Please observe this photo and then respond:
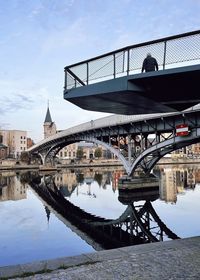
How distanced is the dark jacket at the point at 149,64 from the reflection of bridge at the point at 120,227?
38.9ft

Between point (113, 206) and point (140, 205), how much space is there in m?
3.00

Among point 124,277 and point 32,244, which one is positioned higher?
point 124,277

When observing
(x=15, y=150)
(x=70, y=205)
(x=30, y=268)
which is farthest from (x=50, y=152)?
(x=30, y=268)

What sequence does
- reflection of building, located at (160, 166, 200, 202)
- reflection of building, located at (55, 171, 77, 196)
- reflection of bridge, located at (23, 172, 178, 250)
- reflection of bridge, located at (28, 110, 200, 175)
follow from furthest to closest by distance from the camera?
reflection of building, located at (55, 171, 77, 196), reflection of building, located at (160, 166, 200, 202), reflection of bridge, located at (28, 110, 200, 175), reflection of bridge, located at (23, 172, 178, 250)

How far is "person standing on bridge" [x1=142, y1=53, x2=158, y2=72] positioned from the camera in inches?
304

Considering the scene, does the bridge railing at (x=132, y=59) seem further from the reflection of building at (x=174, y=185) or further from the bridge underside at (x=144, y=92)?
the reflection of building at (x=174, y=185)

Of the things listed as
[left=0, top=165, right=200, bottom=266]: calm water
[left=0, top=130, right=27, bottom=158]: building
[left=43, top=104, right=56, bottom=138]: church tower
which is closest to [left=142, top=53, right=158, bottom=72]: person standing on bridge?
[left=0, top=165, right=200, bottom=266]: calm water

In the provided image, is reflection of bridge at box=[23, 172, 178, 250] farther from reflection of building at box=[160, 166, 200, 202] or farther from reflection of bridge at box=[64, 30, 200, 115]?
reflection of bridge at box=[64, 30, 200, 115]

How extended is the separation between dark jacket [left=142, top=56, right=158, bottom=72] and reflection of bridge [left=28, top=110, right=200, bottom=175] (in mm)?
25590

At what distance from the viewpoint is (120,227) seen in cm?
2288

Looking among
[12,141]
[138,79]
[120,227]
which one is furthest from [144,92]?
[12,141]

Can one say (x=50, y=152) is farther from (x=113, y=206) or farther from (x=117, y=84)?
(x=117, y=84)

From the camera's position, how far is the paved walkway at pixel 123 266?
320 inches

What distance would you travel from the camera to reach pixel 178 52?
7664mm
